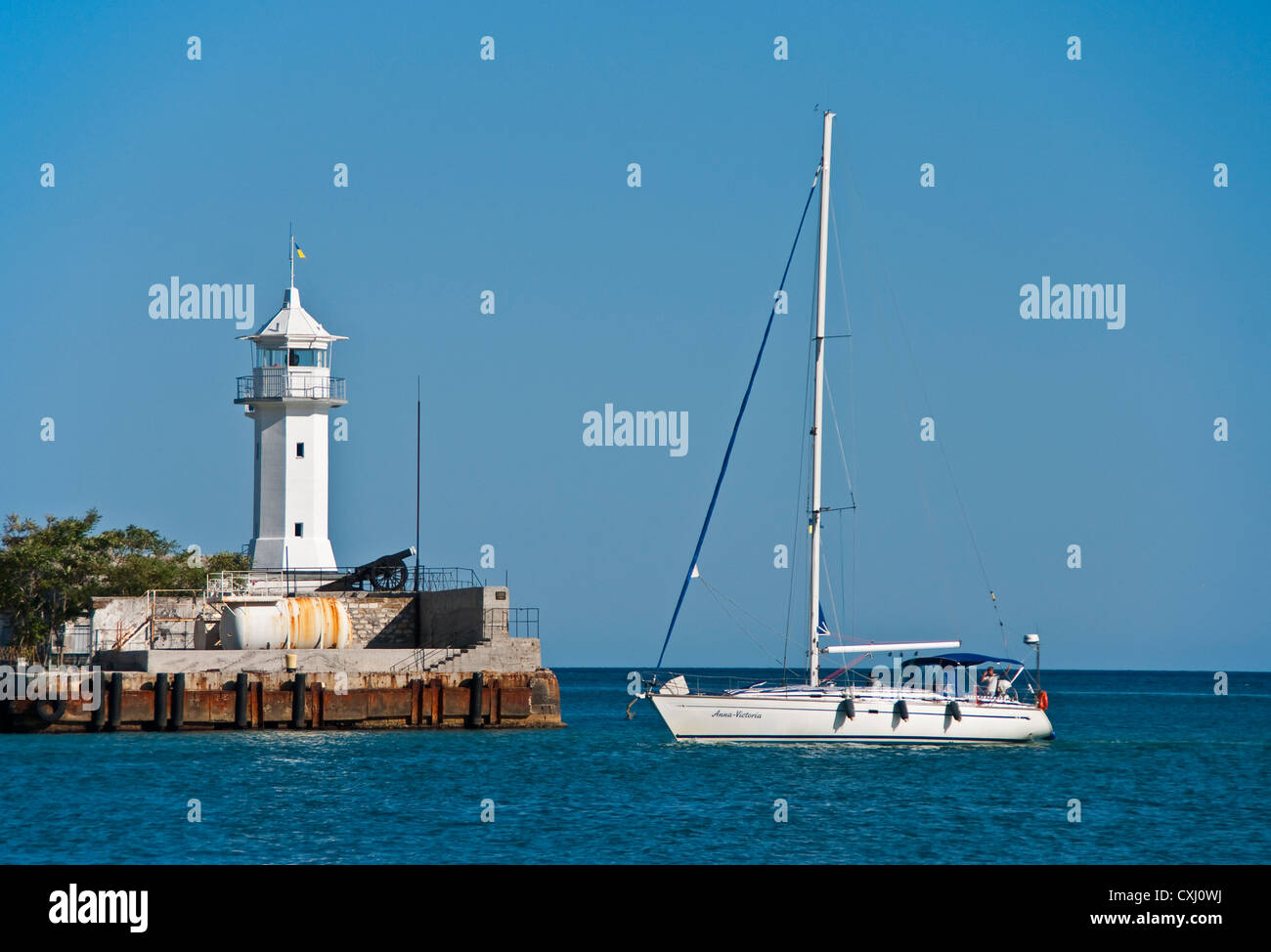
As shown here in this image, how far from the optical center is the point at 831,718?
35.7 m

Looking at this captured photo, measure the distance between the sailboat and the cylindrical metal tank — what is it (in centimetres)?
1133

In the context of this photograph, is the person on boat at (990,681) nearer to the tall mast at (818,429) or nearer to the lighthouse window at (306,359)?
the tall mast at (818,429)

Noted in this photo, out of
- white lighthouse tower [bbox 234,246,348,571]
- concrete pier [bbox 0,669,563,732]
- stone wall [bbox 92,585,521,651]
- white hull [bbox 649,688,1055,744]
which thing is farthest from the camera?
white lighthouse tower [bbox 234,246,348,571]

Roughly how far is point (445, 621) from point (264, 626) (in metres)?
5.38

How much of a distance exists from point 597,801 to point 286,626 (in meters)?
17.4

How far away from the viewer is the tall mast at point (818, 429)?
36.2 metres

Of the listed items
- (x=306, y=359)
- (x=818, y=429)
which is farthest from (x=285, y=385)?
(x=818, y=429)

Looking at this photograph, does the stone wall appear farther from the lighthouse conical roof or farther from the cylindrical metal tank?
Result: the lighthouse conical roof

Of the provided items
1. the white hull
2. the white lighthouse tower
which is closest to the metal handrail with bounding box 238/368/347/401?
the white lighthouse tower

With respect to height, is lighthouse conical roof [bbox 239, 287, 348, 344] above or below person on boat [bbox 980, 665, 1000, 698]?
above

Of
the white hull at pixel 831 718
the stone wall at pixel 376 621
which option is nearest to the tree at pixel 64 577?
the stone wall at pixel 376 621

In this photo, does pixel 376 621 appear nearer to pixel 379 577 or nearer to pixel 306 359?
pixel 379 577

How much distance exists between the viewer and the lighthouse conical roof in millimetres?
51594

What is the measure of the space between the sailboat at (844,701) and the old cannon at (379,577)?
13.5m
